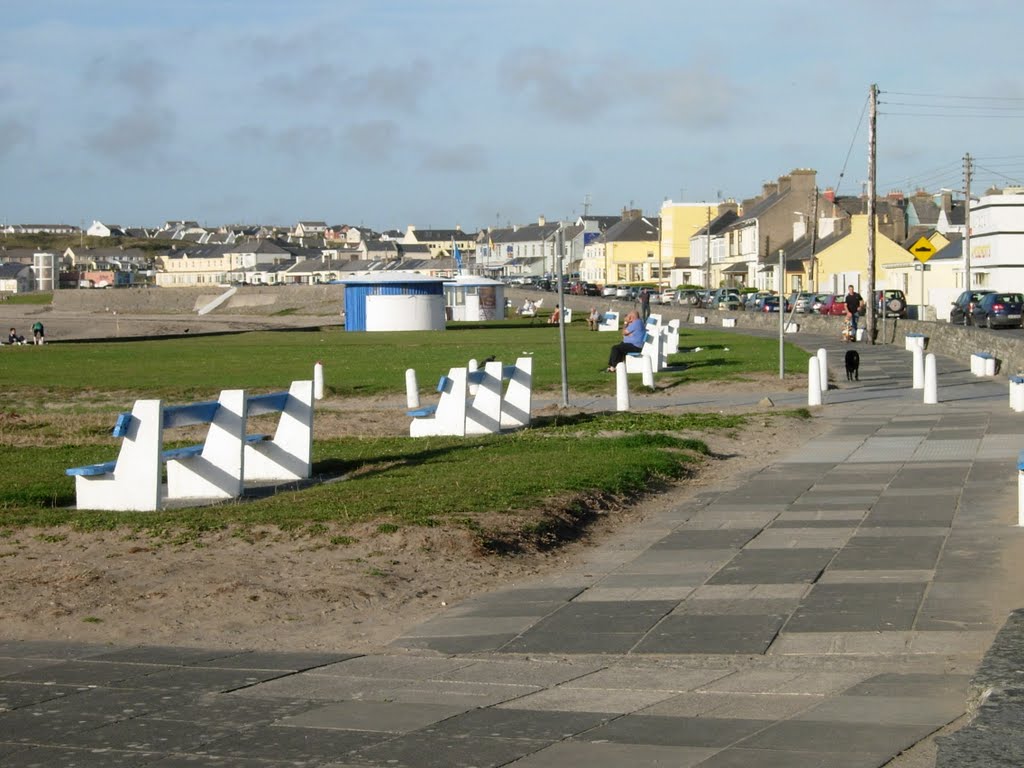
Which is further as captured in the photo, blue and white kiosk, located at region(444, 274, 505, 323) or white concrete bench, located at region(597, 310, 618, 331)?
blue and white kiosk, located at region(444, 274, 505, 323)

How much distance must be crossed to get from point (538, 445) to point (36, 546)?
8.06 m

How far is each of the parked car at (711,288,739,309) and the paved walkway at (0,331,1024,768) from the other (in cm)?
8008

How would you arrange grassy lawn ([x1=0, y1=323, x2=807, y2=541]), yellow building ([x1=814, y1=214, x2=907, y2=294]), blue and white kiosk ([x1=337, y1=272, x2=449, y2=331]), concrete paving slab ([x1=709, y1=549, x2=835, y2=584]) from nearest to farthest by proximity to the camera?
concrete paving slab ([x1=709, y1=549, x2=835, y2=584]) → grassy lawn ([x1=0, y1=323, x2=807, y2=541]) → blue and white kiosk ([x1=337, y1=272, x2=449, y2=331]) → yellow building ([x1=814, y1=214, x2=907, y2=294])

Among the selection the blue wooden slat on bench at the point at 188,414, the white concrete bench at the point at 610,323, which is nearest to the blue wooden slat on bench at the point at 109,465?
the blue wooden slat on bench at the point at 188,414

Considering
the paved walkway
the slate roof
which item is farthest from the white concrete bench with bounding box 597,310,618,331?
the slate roof

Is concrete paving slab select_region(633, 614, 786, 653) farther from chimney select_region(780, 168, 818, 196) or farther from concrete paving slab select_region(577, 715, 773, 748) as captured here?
chimney select_region(780, 168, 818, 196)

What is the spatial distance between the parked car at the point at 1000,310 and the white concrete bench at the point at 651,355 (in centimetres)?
2398

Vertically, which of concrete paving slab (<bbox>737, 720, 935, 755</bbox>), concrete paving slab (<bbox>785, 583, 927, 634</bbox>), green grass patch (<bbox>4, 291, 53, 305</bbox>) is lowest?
concrete paving slab (<bbox>785, 583, 927, 634</bbox>)

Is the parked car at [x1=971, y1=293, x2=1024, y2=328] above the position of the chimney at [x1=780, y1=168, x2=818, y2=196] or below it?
below

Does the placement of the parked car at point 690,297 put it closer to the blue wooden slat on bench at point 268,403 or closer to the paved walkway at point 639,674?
the blue wooden slat on bench at point 268,403

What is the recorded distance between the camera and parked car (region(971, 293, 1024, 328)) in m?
54.4

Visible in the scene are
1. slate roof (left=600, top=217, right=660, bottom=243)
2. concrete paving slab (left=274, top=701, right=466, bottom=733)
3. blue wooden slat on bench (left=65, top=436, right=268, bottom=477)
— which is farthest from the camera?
slate roof (left=600, top=217, right=660, bottom=243)

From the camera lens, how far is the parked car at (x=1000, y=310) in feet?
179

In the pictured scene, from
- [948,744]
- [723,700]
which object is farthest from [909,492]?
[948,744]
